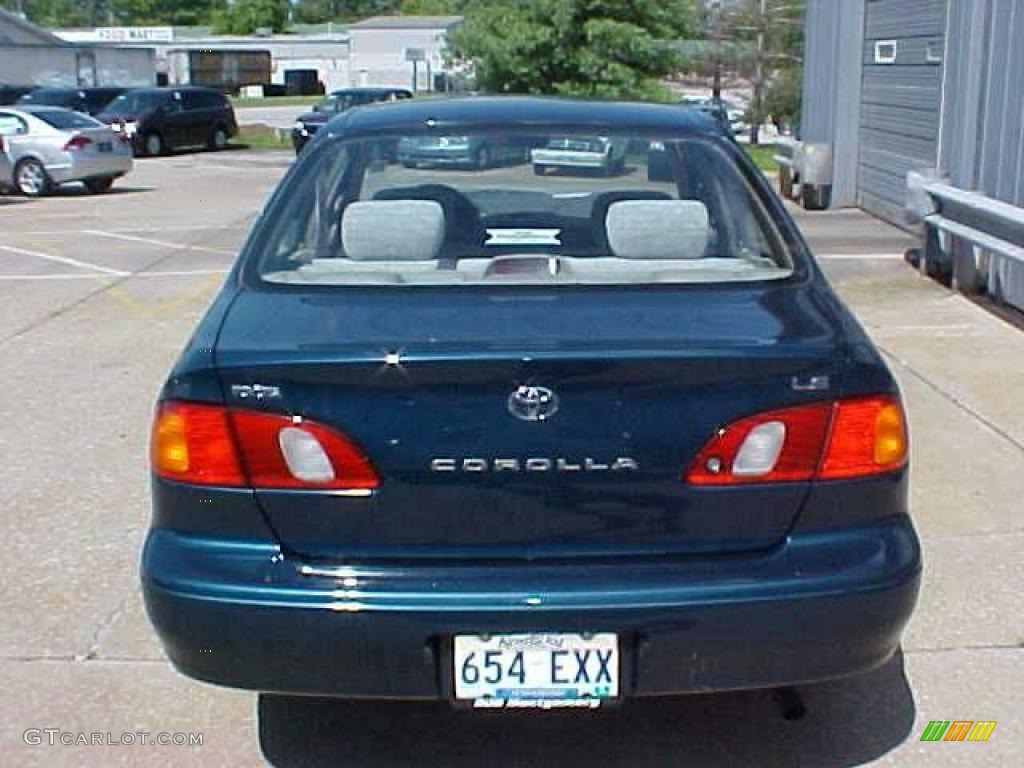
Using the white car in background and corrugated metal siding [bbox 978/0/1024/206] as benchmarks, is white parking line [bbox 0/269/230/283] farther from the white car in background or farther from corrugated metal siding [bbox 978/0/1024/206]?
the white car in background

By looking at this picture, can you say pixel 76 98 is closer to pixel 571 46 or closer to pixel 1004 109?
pixel 571 46

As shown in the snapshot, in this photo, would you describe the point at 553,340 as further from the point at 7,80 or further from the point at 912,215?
the point at 7,80

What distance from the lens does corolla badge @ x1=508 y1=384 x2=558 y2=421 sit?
300cm

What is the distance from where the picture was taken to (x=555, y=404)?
300cm

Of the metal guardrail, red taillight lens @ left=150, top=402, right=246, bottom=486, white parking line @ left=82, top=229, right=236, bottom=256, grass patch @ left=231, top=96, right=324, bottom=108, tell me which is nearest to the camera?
red taillight lens @ left=150, top=402, right=246, bottom=486

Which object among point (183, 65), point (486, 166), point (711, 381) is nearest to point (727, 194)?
point (486, 166)

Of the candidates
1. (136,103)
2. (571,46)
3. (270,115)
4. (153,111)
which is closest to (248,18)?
(270,115)

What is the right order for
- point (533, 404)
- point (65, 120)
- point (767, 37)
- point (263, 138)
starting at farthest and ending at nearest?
point (767, 37)
point (263, 138)
point (65, 120)
point (533, 404)

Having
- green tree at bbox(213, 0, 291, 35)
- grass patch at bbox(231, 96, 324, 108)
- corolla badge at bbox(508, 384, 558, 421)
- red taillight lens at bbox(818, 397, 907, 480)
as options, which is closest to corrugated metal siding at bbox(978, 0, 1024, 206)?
red taillight lens at bbox(818, 397, 907, 480)

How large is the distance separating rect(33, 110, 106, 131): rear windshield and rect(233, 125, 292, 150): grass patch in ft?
43.1
